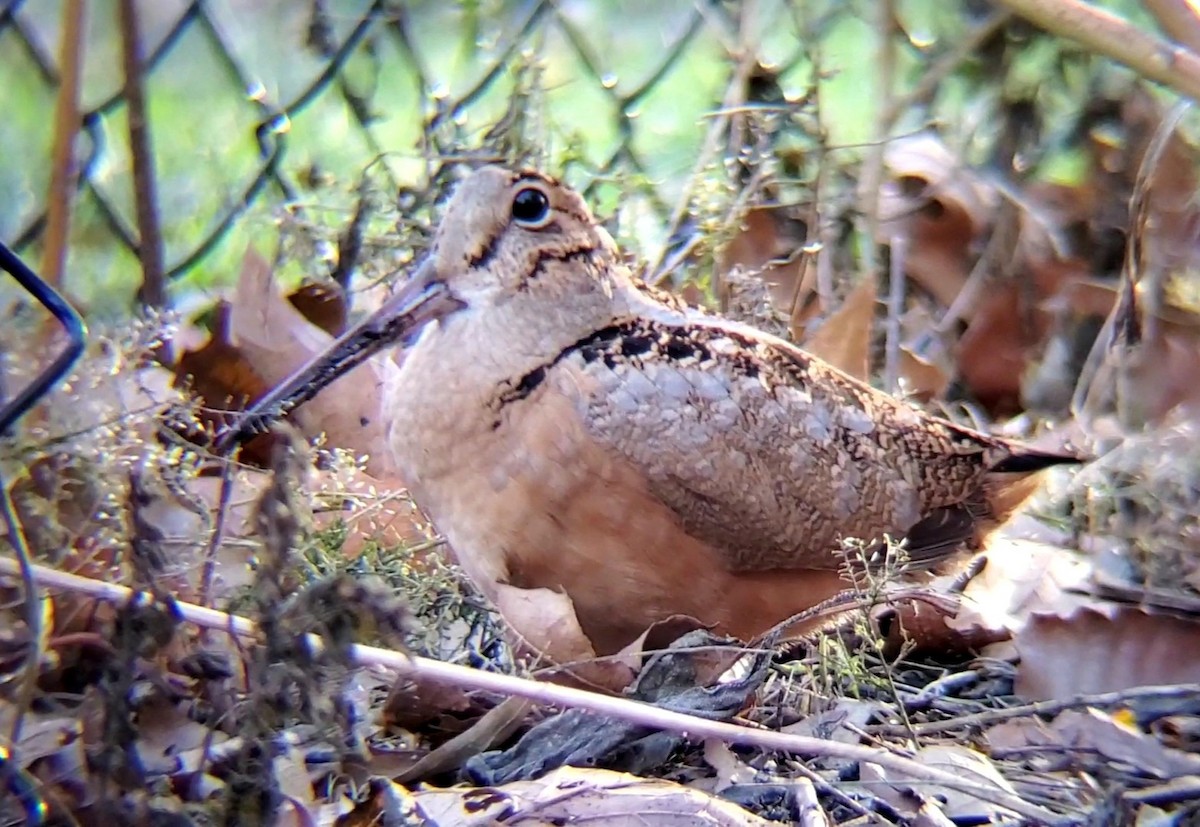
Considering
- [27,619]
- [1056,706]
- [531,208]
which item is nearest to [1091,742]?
[1056,706]

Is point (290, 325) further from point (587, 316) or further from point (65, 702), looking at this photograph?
point (65, 702)

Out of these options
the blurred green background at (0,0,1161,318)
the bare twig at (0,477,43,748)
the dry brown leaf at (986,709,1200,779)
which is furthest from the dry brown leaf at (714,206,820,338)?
the bare twig at (0,477,43,748)

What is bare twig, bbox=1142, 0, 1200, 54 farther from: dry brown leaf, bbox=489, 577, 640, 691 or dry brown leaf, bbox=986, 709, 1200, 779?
dry brown leaf, bbox=489, 577, 640, 691

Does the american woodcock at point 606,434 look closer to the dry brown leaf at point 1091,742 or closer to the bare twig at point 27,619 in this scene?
the dry brown leaf at point 1091,742

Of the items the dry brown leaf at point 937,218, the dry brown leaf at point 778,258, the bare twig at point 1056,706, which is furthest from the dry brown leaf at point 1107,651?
the dry brown leaf at point 937,218

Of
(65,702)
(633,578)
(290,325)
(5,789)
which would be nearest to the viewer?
(5,789)

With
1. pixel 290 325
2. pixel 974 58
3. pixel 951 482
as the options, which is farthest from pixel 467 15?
pixel 951 482
